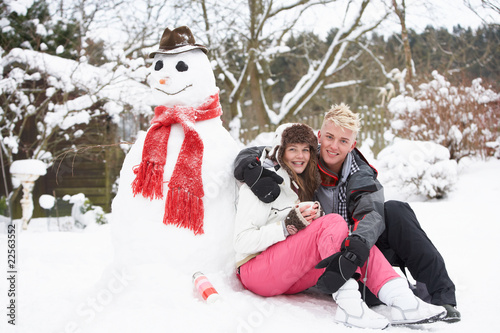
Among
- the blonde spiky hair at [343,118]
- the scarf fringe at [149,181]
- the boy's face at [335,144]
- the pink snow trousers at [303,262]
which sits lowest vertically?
the pink snow trousers at [303,262]

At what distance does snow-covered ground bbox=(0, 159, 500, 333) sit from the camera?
167 centimetres

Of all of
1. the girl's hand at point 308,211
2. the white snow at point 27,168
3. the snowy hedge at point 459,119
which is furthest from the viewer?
the snowy hedge at point 459,119

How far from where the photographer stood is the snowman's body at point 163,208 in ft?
6.66

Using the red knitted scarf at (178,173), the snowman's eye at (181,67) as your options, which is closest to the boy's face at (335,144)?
the red knitted scarf at (178,173)

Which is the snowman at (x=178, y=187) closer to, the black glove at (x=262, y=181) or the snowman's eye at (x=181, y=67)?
the snowman's eye at (x=181, y=67)

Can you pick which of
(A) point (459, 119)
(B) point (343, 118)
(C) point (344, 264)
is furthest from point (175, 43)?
(A) point (459, 119)

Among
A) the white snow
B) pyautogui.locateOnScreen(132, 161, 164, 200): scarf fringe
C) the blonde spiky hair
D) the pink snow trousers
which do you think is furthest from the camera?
the white snow

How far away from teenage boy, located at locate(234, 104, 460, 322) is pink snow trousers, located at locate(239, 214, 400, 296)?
0.28ft

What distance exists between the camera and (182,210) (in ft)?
6.63

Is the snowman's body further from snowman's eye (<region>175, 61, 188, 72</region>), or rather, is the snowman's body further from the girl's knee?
the girl's knee

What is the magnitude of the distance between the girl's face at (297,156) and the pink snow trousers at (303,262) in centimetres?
33

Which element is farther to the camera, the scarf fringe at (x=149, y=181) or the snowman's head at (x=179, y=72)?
the snowman's head at (x=179, y=72)

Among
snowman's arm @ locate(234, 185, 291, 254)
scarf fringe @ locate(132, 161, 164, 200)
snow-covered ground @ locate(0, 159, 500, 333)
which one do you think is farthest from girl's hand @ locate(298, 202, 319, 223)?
scarf fringe @ locate(132, 161, 164, 200)

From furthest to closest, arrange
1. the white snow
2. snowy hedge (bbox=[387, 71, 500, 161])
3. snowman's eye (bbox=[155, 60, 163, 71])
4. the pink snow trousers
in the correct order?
1. snowy hedge (bbox=[387, 71, 500, 161])
2. the white snow
3. snowman's eye (bbox=[155, 60, 163, 71])
4. the pink snow trousers
